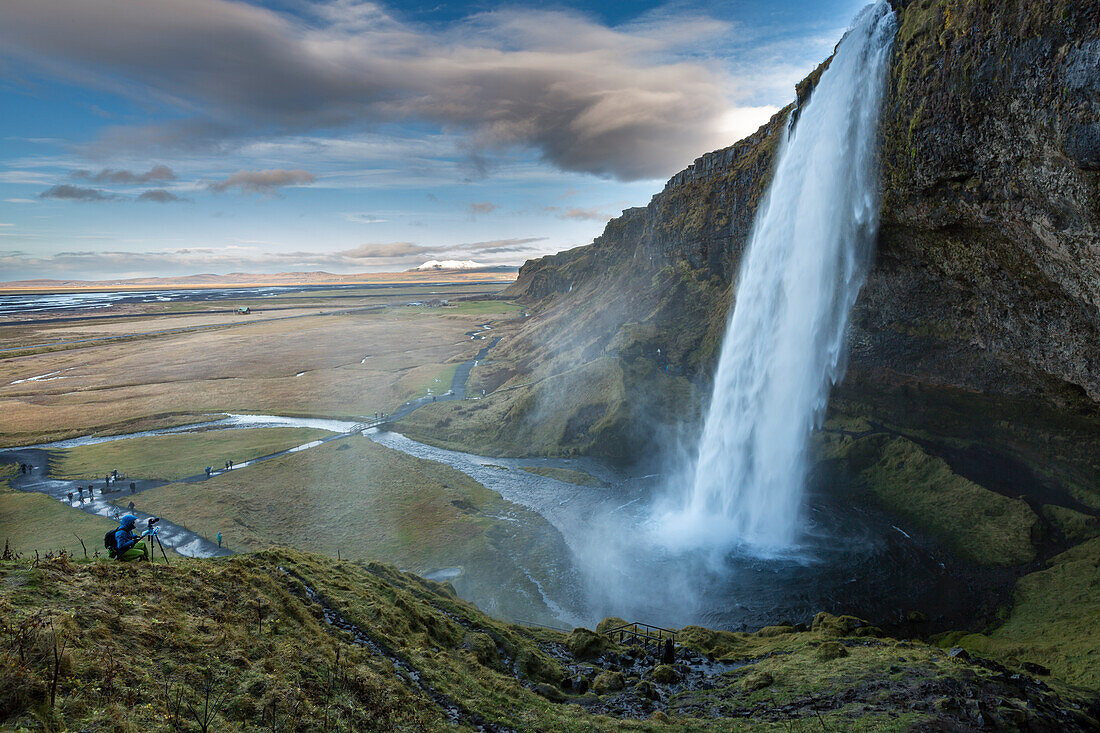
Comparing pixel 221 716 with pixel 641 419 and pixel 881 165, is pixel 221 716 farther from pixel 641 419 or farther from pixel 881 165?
pixel 641 419

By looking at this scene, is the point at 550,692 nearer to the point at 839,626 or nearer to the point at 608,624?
the point at 608,624

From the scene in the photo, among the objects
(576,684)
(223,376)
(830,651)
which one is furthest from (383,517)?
(223,376)

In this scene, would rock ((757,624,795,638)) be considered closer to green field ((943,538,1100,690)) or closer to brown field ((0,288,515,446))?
green field ((943,538,1100,690))

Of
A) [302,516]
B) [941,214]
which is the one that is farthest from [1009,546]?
[302,516]

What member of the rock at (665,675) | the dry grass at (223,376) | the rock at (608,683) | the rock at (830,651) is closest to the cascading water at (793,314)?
the rock at (830,651)

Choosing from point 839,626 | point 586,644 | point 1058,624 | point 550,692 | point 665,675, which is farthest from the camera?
point 1058,624

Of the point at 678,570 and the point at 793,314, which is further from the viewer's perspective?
the point at 793,314

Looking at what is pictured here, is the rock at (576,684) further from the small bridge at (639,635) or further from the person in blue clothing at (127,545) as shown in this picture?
the person in blue clothing at (127,545)
